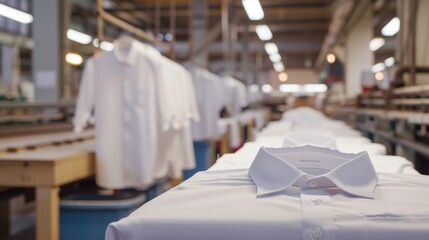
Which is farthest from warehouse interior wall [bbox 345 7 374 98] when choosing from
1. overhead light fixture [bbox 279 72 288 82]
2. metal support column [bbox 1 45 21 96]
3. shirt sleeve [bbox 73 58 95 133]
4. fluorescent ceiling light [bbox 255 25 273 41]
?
overhead light fixture [bbox 279 72 288 82]

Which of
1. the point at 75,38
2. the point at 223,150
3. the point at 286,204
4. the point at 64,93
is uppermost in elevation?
the point at 75,38

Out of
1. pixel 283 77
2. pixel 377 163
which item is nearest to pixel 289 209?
pixel 377 163

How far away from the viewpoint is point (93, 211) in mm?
3230

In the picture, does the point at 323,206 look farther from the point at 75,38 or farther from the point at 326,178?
the point at 75,38

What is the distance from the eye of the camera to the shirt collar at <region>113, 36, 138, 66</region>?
11.8ft

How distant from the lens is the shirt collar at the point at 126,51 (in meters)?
3.60

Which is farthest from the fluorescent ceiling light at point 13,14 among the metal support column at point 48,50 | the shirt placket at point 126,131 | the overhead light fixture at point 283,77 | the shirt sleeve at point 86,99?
the overhead light fixture at point 283,77

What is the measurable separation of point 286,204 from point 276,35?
52.7ft

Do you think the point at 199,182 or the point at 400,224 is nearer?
the point at 400,224

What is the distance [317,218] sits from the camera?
3.44ft

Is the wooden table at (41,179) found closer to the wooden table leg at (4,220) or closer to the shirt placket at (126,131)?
the shirt placket at (126,131)

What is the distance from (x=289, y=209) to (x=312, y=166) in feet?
1.15

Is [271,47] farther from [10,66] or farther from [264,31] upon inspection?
[10,66]

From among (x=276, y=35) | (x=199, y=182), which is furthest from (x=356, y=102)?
(x=276, y=35)
